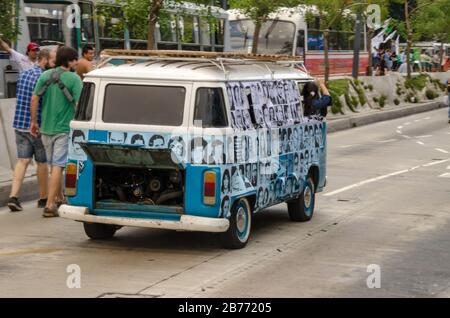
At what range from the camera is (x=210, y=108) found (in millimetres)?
10641

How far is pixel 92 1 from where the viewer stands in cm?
2689

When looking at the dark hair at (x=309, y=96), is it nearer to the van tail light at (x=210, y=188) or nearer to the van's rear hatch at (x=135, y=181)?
the van's rear hatch at (x=135, y=181)

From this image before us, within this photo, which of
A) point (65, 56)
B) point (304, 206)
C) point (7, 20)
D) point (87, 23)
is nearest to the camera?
point (65, 56)

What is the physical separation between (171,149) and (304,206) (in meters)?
3.05

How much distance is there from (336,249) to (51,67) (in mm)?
4863

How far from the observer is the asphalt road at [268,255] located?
902 centimetres

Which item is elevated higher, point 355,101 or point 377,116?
point 355,101

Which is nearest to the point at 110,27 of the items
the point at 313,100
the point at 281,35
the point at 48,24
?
the point at 48,24

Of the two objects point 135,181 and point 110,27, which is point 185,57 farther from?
point 110,27

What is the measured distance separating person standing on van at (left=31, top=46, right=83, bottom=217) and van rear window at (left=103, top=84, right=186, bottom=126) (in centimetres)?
204

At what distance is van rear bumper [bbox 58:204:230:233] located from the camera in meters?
10.4

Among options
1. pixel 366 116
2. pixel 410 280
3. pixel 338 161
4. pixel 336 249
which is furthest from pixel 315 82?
pixel 366 116

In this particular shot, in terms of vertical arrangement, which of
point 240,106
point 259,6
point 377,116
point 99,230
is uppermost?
point 259,6

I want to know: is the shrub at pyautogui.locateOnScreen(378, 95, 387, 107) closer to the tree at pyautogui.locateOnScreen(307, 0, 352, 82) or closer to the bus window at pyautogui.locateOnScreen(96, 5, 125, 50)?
the tree at pyautogui.locateOnScreen(307, 0, 352, 82)
